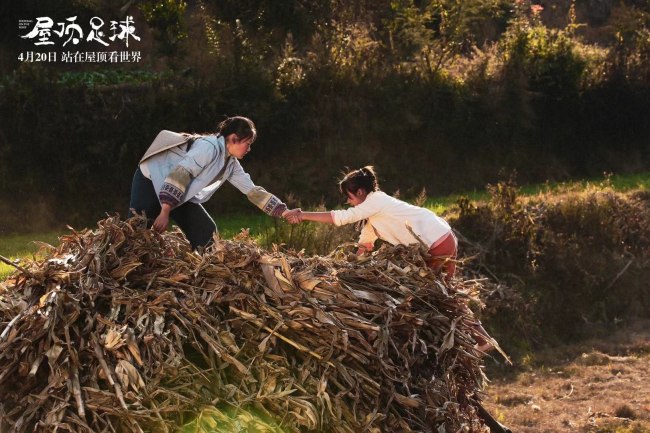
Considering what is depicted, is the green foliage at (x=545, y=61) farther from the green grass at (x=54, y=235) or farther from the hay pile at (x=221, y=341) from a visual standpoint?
the hay pile at (x=221, y=341)

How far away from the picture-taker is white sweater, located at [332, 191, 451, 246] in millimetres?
6527

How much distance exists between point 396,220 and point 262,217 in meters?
7.20

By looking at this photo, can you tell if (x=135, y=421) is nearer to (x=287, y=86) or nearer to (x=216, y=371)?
(x=216, y=371)

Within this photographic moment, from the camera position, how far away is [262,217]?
44.9 feet

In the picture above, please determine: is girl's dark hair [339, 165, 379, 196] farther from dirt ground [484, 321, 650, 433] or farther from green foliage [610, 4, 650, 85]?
green foliage [610, 4, 650, 85]

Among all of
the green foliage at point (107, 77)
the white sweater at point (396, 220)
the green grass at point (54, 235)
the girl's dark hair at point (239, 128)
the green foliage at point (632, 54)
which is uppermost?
the girl's dark hair at point (239, 128)

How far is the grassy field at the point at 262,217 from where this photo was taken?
1182 cm

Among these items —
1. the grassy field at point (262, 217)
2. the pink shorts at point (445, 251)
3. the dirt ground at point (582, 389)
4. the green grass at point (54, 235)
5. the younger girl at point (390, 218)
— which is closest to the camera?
the pink shorts at point (445, 251)

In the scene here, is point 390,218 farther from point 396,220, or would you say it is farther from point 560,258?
point 560,258

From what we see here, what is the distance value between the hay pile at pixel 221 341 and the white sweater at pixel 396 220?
2.98 ft

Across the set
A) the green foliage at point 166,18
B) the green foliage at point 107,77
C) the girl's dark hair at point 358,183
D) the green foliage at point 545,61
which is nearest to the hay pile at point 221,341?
the girl's dark hair at point 358,183

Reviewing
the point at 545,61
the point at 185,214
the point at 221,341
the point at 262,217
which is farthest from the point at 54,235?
the point at 221,341

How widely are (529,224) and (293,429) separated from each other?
8159 mm

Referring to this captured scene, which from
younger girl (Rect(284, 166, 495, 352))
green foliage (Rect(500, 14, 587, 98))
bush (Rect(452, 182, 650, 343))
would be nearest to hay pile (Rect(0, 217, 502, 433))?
younger girl (Rect(284, 166, 495, 352))
